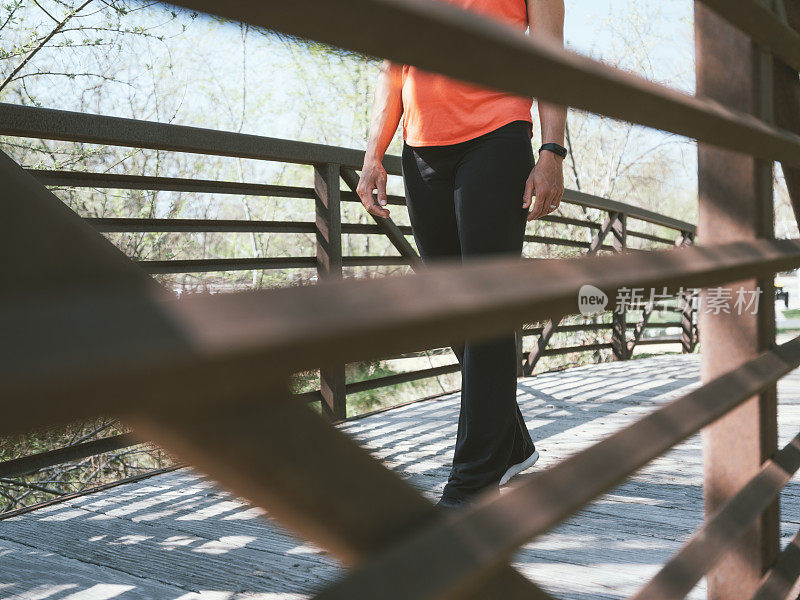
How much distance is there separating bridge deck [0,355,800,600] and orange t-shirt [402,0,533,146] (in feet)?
2.19

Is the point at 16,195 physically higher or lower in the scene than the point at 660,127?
lower

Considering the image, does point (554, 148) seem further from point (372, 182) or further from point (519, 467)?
point (519, 467)

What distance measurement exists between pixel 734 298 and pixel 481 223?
65 centimetres

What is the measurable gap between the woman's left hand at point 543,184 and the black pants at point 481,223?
2 cm

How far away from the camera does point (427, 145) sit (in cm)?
160

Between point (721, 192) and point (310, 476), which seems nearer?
point (310, 476)

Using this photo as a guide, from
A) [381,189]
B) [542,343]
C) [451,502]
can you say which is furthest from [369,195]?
[542,343]

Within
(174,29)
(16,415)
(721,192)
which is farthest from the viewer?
(174,29)

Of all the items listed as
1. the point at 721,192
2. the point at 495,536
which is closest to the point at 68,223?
the point at 495,536

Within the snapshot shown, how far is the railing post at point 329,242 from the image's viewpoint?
9.24 ft

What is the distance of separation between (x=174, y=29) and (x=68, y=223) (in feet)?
15.1

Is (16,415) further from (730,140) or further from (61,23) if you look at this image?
(61,23)

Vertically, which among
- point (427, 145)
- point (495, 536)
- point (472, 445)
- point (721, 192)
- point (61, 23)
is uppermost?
point (61, 23)

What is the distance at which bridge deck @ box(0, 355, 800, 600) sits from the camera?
1.31m
